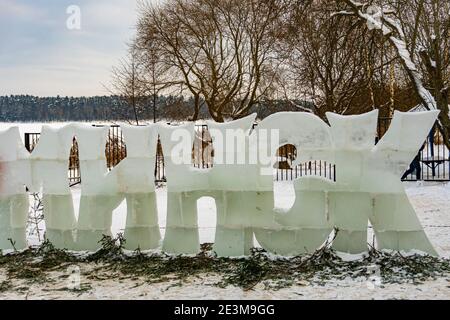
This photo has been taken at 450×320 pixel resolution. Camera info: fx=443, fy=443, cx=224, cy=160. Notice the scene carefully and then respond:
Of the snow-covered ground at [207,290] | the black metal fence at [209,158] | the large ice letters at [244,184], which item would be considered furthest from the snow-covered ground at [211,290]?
the black metal fence at [209,158]

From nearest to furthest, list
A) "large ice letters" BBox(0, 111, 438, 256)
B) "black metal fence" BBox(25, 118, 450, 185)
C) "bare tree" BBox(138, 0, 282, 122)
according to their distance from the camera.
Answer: "large ice letters" BBox(0, 111, 438, 256)
"black metal fence" BBox(25, 118, 450, 185)
"bare tree" BBox(138, 0, 282, 122)

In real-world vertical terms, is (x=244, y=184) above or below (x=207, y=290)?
above

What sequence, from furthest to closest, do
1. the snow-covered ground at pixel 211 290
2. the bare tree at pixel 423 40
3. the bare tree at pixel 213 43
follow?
1. the bare tree at pixel 213 43
2. the bare tree at pixel 423 40
3. the snow-covered ground at pixel 211 290

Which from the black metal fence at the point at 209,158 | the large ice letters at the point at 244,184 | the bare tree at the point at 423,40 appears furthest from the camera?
the black metal fence at the point at 209,158

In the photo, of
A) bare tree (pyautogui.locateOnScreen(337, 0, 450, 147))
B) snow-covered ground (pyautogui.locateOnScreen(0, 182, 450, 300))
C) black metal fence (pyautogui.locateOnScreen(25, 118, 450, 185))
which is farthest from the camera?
black metal fence (pyautogui.locateOnScreen(25, 118, 450, 185))

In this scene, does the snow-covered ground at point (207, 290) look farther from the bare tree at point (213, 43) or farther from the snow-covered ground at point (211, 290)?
the bare tree at point (213, 43)

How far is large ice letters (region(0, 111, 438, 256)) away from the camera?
5.51 m

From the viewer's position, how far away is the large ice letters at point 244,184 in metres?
5.51

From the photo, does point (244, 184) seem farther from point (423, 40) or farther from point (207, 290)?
point (423, 40)

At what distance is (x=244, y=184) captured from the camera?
5.73m

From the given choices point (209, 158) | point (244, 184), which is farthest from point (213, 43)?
point (244, 184)

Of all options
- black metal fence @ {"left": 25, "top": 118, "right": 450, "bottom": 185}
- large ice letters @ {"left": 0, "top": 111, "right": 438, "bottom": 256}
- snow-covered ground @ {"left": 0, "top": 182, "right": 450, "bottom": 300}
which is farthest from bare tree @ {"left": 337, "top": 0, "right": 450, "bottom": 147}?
snow-covered ground @ {"left": 0, "top": 182, "right": 450, "bottom": 300}

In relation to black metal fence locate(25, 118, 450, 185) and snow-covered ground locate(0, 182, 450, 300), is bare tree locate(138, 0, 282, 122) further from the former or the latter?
snow-covered ground locate(0, 182, 450, 300)

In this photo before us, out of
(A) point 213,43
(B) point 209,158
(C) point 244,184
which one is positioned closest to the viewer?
(C) point 244,184
